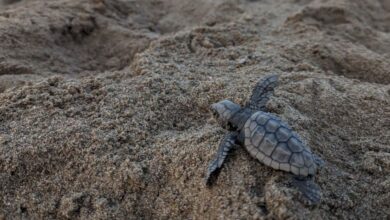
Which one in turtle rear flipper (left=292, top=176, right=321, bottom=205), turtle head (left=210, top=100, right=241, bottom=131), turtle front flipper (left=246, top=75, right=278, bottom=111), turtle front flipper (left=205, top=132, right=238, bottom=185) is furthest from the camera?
turtle front flipper (left=246, top=75, right=278, bottom=111)

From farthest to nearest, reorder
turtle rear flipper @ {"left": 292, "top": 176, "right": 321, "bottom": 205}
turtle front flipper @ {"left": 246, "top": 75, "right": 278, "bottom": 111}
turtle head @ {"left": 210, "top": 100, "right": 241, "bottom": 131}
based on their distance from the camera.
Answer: turtle front flipper @ {"left": 246, "top": 75, "right": 278, "bottom": 111} < turtle head @ {"left": 210, "top": 100, "right": 241, "bottom": 131} < turtle rear flipper @ {"left": 292, "top": 176, "right": 321, "bottom": 205}

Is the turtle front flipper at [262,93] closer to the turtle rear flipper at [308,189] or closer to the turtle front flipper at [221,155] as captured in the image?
the turtle front flipper at [221,155]

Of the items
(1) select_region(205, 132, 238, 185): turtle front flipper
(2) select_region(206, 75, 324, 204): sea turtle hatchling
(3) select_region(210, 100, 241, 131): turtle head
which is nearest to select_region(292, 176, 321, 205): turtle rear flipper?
(2) select_region(206, 75, 324, 204): sea turtle hatchling

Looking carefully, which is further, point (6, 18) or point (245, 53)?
point (6, 18)

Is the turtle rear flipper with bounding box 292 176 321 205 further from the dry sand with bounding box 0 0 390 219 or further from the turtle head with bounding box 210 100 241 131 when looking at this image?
the turtle head with bounding box 210 100 241 131

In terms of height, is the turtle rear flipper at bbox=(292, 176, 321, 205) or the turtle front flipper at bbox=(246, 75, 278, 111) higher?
the turtle front flipper at bbox=(246, 75, 278, 111)

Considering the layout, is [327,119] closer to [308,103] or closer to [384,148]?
[308,103]

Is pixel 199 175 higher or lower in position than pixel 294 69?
higher

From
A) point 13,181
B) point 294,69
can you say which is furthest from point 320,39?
point 13,181
